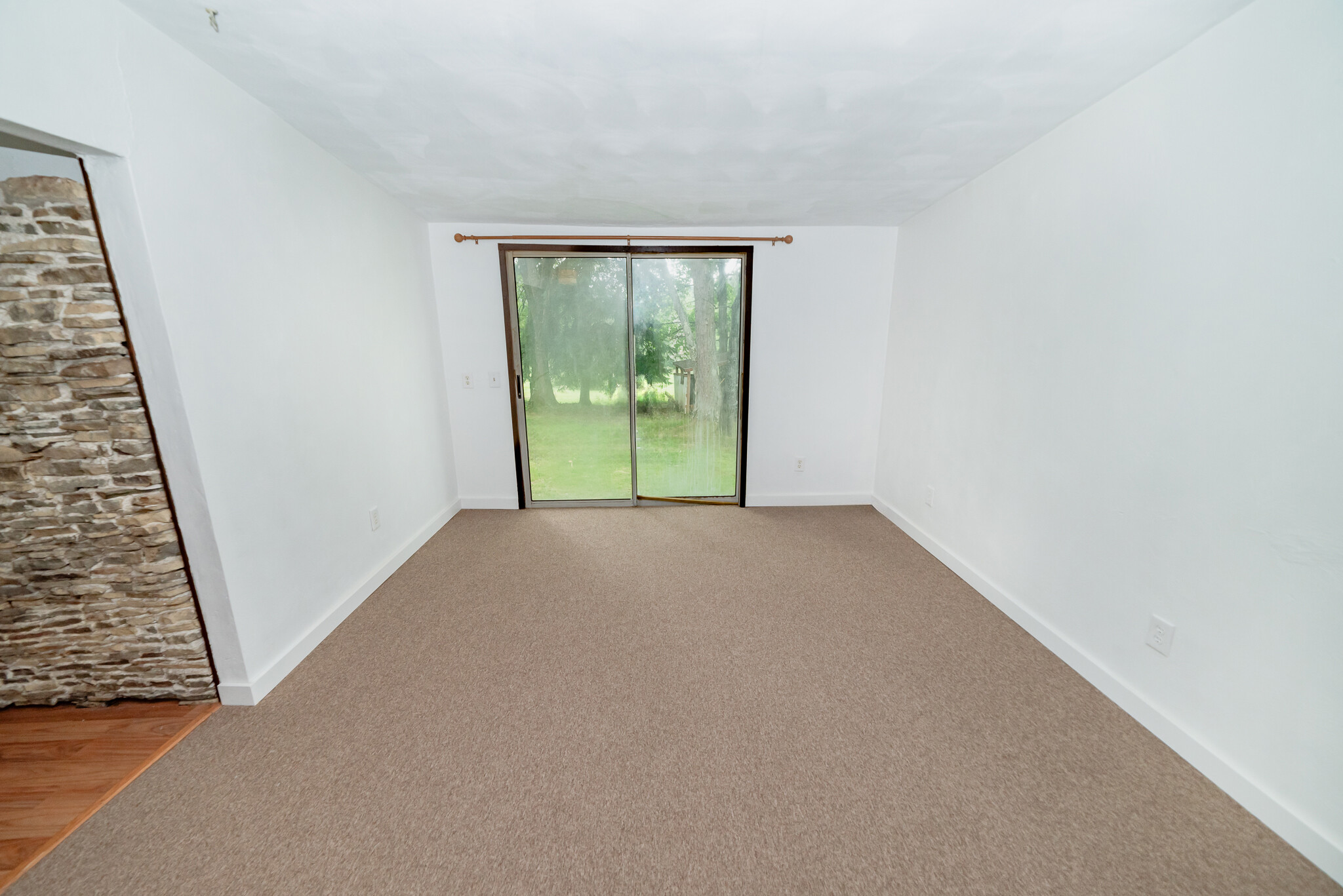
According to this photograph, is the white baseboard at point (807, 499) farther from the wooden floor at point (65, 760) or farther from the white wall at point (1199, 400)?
the wooden floor at point (65, 760)

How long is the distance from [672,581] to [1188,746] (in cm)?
207

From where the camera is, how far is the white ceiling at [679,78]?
1.33 metres

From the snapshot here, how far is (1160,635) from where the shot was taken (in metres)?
1.64

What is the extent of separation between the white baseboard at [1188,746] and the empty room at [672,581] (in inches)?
0.5

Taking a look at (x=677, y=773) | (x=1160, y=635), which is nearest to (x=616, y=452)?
(x=677, y=773)

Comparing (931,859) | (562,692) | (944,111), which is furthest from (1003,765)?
(944,111)

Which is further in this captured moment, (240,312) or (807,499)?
(807,499)

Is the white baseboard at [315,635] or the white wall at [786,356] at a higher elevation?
the white wall at [786,356]

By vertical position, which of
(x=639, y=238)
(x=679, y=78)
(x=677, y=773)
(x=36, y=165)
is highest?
(x=679, y=78)

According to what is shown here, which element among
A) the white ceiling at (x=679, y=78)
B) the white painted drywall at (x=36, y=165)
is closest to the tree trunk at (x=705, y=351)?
the white ceiling at (x=679, y=78)

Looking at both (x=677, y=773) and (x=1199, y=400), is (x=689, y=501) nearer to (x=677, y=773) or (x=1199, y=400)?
(x=677, y=773)

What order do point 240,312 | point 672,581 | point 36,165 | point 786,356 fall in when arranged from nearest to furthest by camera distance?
1. point 36,165
2. point 240,312
3. point 672,581
4. point 786,356

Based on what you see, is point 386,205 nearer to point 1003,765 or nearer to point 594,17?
point 594,17

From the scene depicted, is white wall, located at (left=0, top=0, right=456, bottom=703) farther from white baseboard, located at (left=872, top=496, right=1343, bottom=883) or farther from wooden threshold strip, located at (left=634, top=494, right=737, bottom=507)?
white baseboard, located at (left=872, top=496, right=1343, bottom=883)
